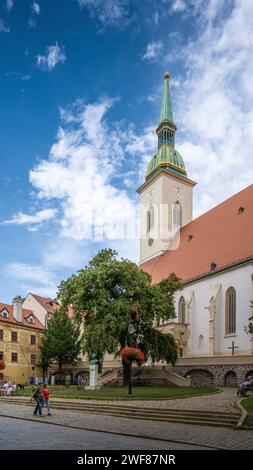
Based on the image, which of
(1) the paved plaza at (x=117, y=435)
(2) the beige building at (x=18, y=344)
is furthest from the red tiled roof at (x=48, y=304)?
(1) the paved plaza at (x=117, y=435)

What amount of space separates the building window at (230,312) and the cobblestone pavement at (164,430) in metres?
Result: 20.5

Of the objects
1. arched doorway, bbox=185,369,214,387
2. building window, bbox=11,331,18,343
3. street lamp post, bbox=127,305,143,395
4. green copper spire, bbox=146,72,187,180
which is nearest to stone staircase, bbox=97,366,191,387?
arched doorway, bbox=185,369,214,387

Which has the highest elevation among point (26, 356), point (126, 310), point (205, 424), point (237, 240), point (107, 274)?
point (237, 240)

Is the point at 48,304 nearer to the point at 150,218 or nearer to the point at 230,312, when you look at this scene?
the point at 150,218

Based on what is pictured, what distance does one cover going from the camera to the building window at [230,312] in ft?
120

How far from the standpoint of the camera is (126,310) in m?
30.4

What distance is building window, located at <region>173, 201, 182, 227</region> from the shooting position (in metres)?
59.1

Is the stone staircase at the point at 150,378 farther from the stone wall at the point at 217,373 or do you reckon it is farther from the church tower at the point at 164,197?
the church tower at the point at 164,197

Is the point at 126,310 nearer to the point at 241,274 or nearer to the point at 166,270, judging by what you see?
the point at 241,274

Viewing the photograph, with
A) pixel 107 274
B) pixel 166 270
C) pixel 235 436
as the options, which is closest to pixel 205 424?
pixel 235 436

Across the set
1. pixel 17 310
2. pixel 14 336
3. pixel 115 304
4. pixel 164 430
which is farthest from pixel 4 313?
pixel 164 430

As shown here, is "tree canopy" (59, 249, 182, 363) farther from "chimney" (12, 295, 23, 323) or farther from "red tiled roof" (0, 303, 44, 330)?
"chimney" (12, 295, 23, 323)

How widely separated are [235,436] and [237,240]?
27494 millimetres

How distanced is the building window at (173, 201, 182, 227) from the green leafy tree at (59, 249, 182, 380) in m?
25.8
